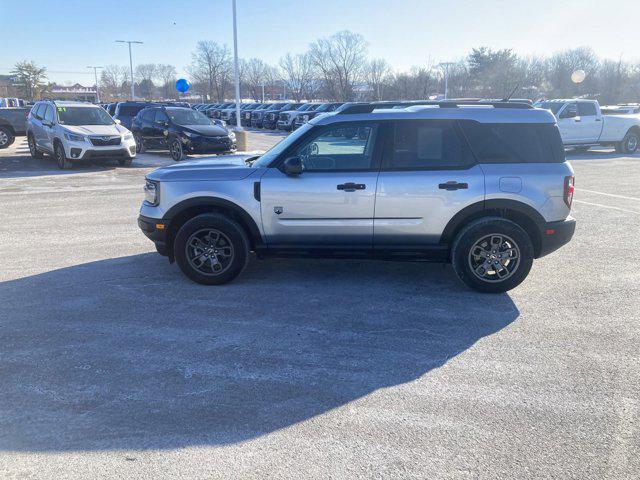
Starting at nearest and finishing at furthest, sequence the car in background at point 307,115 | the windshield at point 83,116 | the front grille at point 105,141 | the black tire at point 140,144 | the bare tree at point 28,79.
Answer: the front grille at point 105,141, the windshield at point 83,116, the black tire at point 140,144, the car in background at point 307,115, the bare tree at point 28,79

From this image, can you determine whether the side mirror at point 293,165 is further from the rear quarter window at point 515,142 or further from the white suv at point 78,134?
the white suv at point 78,134

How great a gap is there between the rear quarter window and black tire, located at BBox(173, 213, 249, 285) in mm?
2636

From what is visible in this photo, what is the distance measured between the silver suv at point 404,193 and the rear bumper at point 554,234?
1 centimetres

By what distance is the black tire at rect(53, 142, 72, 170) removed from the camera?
15.1m

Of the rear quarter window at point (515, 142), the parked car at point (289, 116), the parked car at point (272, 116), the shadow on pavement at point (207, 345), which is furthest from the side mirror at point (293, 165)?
the parked car at point (272, 116)

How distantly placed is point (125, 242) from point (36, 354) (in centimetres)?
352

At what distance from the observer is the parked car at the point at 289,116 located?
31.7 meters

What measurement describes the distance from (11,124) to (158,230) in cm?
1881

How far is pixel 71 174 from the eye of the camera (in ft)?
47.4

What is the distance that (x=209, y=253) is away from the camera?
5.61 meters

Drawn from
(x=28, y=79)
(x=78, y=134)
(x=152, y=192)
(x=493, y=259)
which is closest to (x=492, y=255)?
(x=493, y=259)

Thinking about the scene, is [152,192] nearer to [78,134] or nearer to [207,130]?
[78,134]

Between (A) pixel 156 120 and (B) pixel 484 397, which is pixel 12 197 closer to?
(A) pixel 156 120

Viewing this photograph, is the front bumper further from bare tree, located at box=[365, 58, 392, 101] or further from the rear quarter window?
bare tree, located at box=[365, 58, 392, 101]
